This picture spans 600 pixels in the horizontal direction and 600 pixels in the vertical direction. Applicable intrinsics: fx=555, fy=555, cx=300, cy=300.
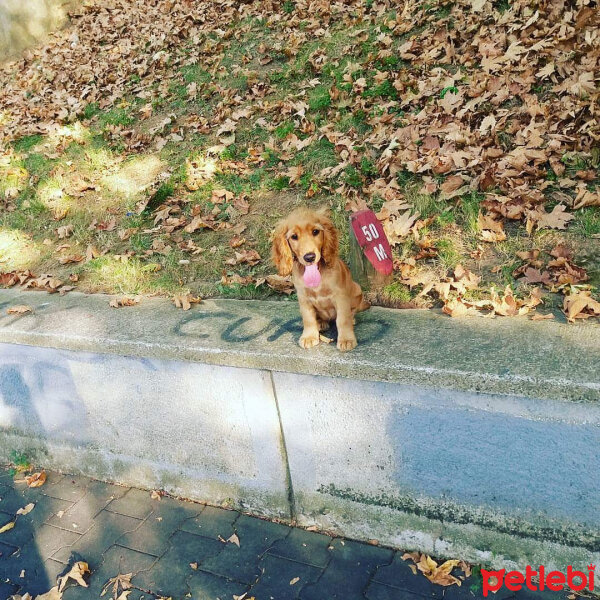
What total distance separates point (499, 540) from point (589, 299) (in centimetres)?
124

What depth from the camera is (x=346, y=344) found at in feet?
8.75

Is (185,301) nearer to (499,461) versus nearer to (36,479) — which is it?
(36,479)

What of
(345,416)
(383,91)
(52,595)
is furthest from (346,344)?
(383,91)

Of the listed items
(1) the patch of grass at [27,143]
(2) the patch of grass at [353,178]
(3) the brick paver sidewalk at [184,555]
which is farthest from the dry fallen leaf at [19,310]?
(1) the patch of grass at [27,143]

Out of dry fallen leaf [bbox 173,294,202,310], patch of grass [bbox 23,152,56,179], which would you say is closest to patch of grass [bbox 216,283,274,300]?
dry fallen leaf [bbox 173,294,202,310]

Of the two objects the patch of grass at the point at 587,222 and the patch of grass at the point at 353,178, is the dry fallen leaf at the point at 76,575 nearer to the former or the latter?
the patch of grass at the point at 353,178

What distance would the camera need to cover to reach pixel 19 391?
3.72 metres

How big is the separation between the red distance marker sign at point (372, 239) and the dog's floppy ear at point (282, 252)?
0.59 metres

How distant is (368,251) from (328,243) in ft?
2.01

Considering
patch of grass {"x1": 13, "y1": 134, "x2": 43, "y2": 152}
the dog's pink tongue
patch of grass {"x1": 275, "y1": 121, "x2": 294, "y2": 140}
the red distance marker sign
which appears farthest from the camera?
patch of grass {"x1": 13, "y1": 134, "x2": 43, "y2": 152}

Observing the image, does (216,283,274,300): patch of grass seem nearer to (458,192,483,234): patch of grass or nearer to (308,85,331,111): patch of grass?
(458,192,483,234): patch of grass

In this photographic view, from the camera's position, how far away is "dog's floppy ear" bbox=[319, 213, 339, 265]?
102 inches

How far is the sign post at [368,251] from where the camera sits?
10.0 ft

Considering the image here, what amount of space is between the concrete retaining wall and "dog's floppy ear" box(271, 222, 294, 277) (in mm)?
428
